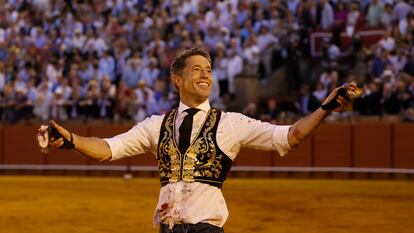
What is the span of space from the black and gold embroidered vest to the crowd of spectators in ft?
33.8

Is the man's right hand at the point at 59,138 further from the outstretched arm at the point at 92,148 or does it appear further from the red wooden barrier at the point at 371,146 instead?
the red wooden barrier at the point at 371,146

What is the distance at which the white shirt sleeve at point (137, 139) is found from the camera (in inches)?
157

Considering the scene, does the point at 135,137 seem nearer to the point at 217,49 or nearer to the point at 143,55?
the point at 217,49

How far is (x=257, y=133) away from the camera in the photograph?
385 centimetres

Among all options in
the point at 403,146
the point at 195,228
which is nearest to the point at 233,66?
the point at 403,146

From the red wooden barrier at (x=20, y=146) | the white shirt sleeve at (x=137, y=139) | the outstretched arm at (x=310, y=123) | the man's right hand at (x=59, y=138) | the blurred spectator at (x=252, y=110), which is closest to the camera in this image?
the outstretched arm at (x=310, y=123)

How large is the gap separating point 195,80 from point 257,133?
13.8 inches

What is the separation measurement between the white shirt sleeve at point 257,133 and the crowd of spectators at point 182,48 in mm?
10245

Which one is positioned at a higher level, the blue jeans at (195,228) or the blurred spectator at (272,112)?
the blue jeans at (195,228)

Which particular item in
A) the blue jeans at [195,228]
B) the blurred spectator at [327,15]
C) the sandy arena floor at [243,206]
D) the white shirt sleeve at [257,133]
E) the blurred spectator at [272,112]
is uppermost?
the blurred spectator at [327,15]

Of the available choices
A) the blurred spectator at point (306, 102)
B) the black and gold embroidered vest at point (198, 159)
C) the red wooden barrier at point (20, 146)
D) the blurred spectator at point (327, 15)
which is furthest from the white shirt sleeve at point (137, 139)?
the red wooden barrier at point (20, 146)

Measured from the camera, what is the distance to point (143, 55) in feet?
54.8

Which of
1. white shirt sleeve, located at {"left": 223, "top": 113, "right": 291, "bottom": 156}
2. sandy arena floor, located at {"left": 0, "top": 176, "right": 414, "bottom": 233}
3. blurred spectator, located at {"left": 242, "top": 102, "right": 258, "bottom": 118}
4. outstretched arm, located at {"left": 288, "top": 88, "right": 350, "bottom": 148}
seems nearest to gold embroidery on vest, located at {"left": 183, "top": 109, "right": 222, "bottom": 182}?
white shirt sleeve, located at {"left": 223, "top": 113, "right": 291, "bottom": 156}

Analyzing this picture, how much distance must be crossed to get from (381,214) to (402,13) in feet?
19.4
